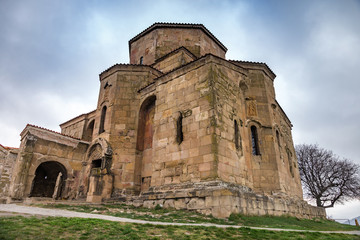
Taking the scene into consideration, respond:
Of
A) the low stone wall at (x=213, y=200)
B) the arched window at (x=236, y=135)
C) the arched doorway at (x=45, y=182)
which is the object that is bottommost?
the low stone wall at (x=213, y=200)

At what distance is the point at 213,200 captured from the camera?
25.1ft

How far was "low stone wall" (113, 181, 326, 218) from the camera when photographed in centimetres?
750

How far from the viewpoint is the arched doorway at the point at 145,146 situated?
12.0 m

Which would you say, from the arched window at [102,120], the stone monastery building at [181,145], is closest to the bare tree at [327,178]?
the stone monastery building at [181,145]

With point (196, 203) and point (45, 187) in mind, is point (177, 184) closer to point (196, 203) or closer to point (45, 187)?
point (196, 203)

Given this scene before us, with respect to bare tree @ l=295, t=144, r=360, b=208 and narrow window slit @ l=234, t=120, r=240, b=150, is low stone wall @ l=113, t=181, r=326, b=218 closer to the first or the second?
narrow window slit @ l=234, t=120, r=240, b=150

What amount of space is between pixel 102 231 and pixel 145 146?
27.3 ft

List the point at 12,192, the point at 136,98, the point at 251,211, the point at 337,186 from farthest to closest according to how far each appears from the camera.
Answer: the point at 337,186 → the point at 136,98 → the point at 12,192 → the point at 251,211

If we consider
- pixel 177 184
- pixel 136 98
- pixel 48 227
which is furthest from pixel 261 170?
pixel 48 227

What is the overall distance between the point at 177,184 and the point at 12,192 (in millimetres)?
8318

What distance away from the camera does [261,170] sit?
11586 mm

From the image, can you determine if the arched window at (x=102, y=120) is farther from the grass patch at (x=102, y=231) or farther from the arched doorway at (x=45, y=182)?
the grass patch at (x=102, y=231)

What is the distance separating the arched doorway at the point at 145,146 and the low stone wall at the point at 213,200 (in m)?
1.81

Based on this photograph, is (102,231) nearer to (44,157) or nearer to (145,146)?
(145,146)
